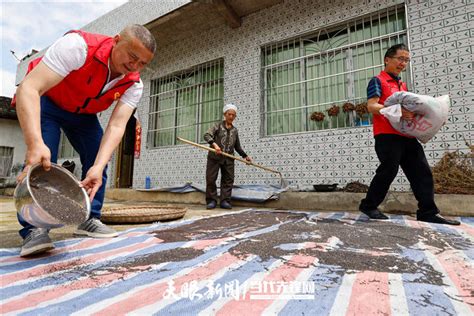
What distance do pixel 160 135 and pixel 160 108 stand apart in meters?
0.64

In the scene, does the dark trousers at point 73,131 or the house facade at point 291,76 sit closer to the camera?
the dark trousers at point 73,131

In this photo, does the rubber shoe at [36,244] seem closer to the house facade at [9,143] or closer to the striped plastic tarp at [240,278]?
the striped plastic tarp at [240,278]

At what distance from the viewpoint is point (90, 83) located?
4.12 feet

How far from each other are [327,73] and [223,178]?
86.3 inches

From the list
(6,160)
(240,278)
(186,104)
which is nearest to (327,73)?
(186,104)

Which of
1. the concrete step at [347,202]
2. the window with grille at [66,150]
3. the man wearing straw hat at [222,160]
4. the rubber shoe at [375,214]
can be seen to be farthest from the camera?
the window with grille at [66,150]

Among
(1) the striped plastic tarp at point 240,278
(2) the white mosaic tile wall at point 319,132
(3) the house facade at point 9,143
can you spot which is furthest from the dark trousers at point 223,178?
(3) the house facade at point 9,143

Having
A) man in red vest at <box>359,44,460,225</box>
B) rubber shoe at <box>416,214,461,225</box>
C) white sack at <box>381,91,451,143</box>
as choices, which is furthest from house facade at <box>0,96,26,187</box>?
rubber shoe at <box>416,214,461,225</box>

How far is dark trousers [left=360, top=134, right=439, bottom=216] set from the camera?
6.80ft

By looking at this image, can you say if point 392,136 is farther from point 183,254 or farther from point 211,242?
point 183,254

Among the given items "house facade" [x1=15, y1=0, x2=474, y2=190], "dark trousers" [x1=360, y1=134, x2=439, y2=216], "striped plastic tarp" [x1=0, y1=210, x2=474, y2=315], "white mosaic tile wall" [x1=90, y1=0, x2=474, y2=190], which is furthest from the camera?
Result: "house facade" [x1=15, y1=0, x2=474, y2=190]

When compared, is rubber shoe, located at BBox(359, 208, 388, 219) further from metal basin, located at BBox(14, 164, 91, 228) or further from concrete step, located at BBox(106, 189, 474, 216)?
metal basin, located at BBox(14, 164, 91, 228)

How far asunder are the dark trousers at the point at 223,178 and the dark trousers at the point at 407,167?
197cm

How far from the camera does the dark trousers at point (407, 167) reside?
6.80 feet
